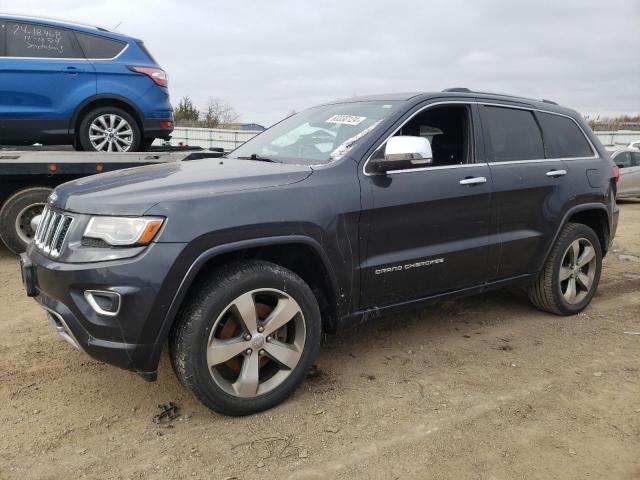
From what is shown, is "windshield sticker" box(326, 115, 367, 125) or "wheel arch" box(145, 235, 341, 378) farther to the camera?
"windshield sticker" box(326, 115, 367, 125)

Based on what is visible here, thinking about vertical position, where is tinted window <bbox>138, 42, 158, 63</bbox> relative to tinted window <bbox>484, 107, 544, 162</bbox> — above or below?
above

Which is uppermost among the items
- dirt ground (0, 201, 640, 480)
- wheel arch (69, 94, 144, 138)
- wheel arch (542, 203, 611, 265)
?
wheel arch (69, 94, 144, 138)

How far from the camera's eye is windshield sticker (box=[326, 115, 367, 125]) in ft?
11.6

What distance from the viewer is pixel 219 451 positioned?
2600 millimetres

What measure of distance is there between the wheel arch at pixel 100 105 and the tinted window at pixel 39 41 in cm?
53

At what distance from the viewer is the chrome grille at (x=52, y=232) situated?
107 inches

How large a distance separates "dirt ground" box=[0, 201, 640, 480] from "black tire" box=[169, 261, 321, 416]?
0.12m

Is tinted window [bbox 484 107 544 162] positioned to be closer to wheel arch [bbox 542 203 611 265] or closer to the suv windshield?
wheel arch [bbox 542 203 611 265]

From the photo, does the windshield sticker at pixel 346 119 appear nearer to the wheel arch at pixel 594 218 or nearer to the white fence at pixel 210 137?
the wheel arch at pixel 594 218

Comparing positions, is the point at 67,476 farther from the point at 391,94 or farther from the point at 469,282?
the point at 391,94

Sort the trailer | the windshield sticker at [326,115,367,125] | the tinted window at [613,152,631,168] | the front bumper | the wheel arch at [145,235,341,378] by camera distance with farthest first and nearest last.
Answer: the tinted window at [613,152,631,168] → the trailer → the windshield sticker at [326,115,367,125] → the wheel arch at [145,235,341,378] → the front bumper

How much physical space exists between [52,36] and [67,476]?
17.6 feet

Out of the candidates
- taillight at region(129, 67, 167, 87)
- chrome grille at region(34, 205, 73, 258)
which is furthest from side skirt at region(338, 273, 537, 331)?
taillight at region(129, 67, 167, 87)

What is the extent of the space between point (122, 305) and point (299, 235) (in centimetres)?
94
